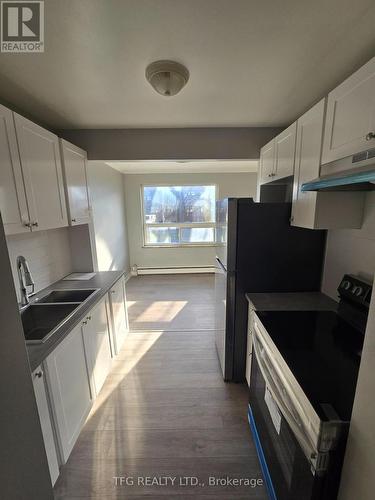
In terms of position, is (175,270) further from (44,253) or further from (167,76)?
(167,76)

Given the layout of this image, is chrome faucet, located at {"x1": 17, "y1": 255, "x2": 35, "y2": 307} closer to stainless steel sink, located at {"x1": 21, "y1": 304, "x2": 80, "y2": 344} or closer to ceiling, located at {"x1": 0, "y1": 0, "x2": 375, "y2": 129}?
stainless steel sink, located at {"x1": 21, "y1": 304, "x2": 80, "y2": 344}

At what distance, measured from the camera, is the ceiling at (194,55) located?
899mm

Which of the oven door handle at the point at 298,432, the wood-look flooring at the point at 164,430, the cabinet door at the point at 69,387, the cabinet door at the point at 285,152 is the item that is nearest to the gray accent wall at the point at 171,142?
the cabinet door at the point at 285,152

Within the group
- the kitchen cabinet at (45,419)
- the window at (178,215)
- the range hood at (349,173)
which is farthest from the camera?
the window at (178,215)

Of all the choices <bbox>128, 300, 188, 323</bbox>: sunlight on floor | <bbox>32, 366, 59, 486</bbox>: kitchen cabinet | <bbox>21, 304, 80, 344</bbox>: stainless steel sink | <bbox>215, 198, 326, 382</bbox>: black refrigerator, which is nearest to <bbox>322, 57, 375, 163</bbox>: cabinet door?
<bbox>215, 198, 326, 382</bbox>: black refrigerator

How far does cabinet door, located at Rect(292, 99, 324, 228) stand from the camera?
1.26m

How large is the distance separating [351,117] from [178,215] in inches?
159

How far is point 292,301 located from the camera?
1.62 metres

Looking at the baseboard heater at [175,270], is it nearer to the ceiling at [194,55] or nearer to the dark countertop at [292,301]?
the dark countertop at [292,301]

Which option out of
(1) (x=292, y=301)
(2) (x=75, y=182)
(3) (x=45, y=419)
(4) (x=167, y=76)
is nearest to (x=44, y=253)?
(2) (x=75, y=182)

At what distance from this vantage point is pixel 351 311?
1377 mm

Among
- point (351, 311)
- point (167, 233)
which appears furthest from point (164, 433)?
point (167, 233)

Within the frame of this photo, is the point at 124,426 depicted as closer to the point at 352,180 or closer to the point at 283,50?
the point at 352,180

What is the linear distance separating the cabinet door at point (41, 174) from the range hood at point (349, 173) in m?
1.73
